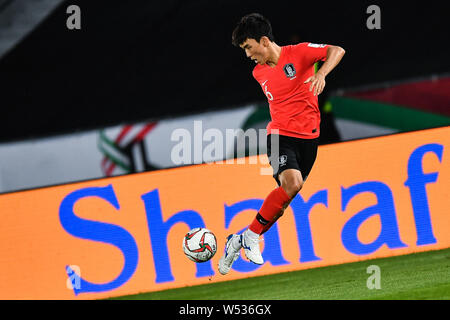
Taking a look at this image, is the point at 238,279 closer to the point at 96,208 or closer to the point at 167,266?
the point at 167,266

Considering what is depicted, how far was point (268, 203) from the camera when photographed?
521 centimetres

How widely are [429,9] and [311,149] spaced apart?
21.6ft

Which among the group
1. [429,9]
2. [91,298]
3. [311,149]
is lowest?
[91,298]

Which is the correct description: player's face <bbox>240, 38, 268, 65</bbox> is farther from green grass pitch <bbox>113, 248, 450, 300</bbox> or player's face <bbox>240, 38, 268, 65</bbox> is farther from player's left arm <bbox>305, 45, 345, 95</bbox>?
green grass pitch <bbox>113, 248, 450, 300</bbox>

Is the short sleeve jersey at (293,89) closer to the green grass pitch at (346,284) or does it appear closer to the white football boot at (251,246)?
the white football boot at (251,246)

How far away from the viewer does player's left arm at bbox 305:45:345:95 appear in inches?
185

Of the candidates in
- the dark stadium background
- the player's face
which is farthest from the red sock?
the dark stadium background

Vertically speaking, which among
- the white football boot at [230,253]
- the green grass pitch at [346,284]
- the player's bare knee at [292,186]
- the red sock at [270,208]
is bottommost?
the green grass pitch at [346,284]

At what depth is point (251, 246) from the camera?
525cm

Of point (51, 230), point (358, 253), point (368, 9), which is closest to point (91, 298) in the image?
point (51, 230)

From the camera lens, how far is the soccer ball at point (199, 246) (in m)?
5.54

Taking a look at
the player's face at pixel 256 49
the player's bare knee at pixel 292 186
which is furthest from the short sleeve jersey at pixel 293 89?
the player's bare knee at pixel 292 186

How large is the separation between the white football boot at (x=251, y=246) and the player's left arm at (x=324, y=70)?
1.10m

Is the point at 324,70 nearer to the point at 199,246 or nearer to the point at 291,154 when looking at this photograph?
the point at 291,154
